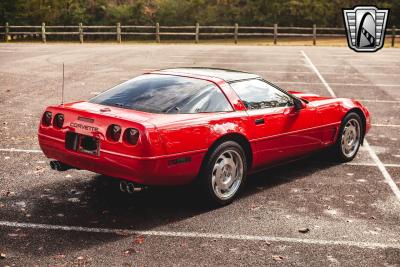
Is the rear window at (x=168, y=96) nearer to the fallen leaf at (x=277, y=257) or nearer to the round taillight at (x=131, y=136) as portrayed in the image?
the round taillight at (x=131, y=136)

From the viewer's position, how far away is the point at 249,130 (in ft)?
19.0

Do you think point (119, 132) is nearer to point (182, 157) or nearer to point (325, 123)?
point (182, 157)

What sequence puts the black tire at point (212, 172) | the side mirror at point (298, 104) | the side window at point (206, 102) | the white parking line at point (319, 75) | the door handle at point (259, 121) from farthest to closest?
the white parking line at point (319, 75), the side mirror at point (298, 104), the door handle at point (259, 121), the side window at point (206, 102), the black tire at point (212, 172)

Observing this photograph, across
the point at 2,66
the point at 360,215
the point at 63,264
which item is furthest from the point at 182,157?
the point at 2,66

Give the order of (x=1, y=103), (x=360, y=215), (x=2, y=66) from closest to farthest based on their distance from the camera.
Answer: (x=360, y=215), (x=1, y=103), (x=2, y=66)

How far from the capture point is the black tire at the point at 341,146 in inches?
286

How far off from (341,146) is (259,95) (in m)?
1.75

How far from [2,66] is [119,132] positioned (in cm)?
1498

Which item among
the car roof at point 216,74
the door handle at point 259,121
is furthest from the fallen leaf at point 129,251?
the car roof at point 216,74

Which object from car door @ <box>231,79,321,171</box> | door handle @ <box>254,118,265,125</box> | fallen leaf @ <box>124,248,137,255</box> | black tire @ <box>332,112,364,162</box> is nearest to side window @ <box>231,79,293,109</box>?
car door @ <box>231,79,321,171</box>

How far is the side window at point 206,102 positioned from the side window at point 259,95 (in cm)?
28

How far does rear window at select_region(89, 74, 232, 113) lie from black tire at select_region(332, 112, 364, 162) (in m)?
2.15

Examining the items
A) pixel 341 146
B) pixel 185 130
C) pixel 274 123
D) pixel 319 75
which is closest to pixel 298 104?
pixel 274 123

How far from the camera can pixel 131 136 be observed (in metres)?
4.98
